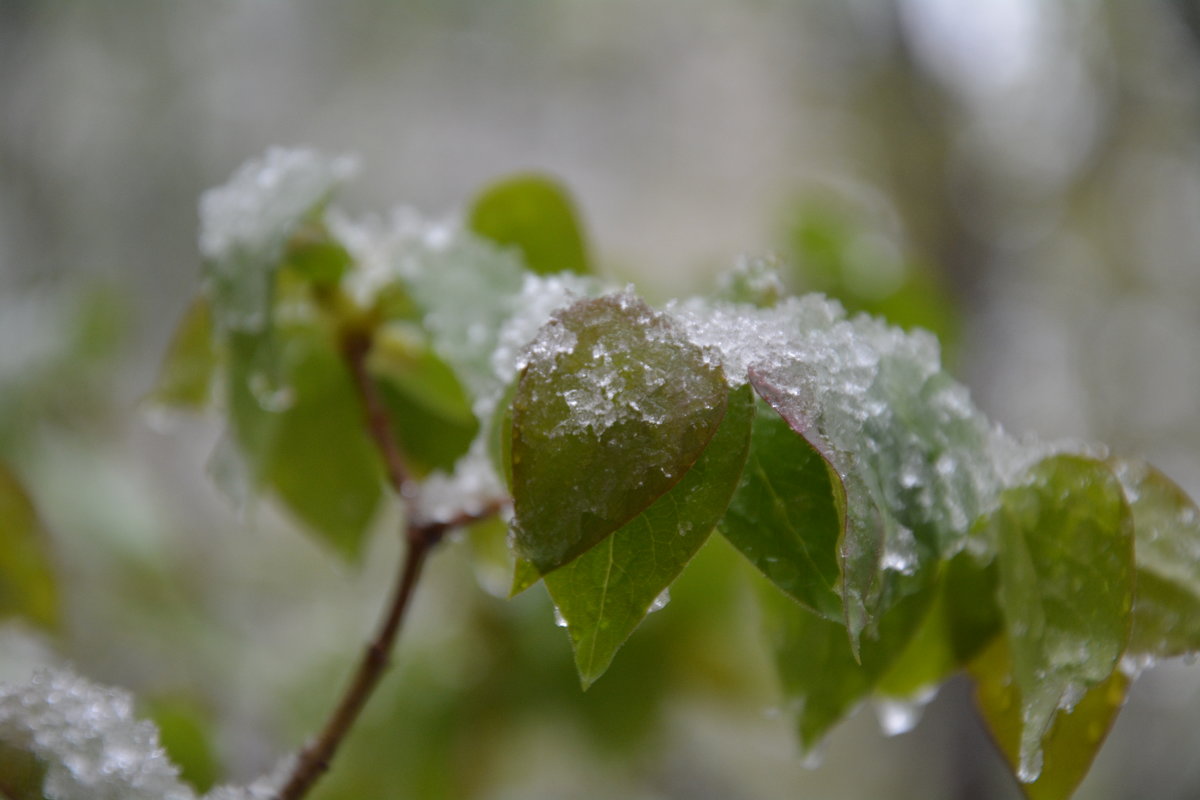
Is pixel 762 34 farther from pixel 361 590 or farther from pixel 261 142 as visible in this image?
pixel 361 590

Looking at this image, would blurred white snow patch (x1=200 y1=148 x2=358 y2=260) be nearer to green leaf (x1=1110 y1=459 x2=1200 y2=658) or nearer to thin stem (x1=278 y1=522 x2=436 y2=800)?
thin stem (x1=278 y1=522 x2=436 y2=800)

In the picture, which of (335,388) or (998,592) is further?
(335,388)

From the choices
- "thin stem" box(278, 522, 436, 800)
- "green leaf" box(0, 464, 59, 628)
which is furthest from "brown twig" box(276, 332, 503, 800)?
"green leaf" box(0, 464, 59, 628)

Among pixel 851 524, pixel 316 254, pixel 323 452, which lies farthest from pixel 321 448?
pixel 851 524

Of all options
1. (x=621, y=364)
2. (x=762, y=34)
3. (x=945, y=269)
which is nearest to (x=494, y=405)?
(x=621, y=364)

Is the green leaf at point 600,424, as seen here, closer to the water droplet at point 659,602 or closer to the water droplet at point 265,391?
the water droplet at point 659,602

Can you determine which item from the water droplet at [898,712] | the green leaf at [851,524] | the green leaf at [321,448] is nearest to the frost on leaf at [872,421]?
the green leaf at [851,524]
